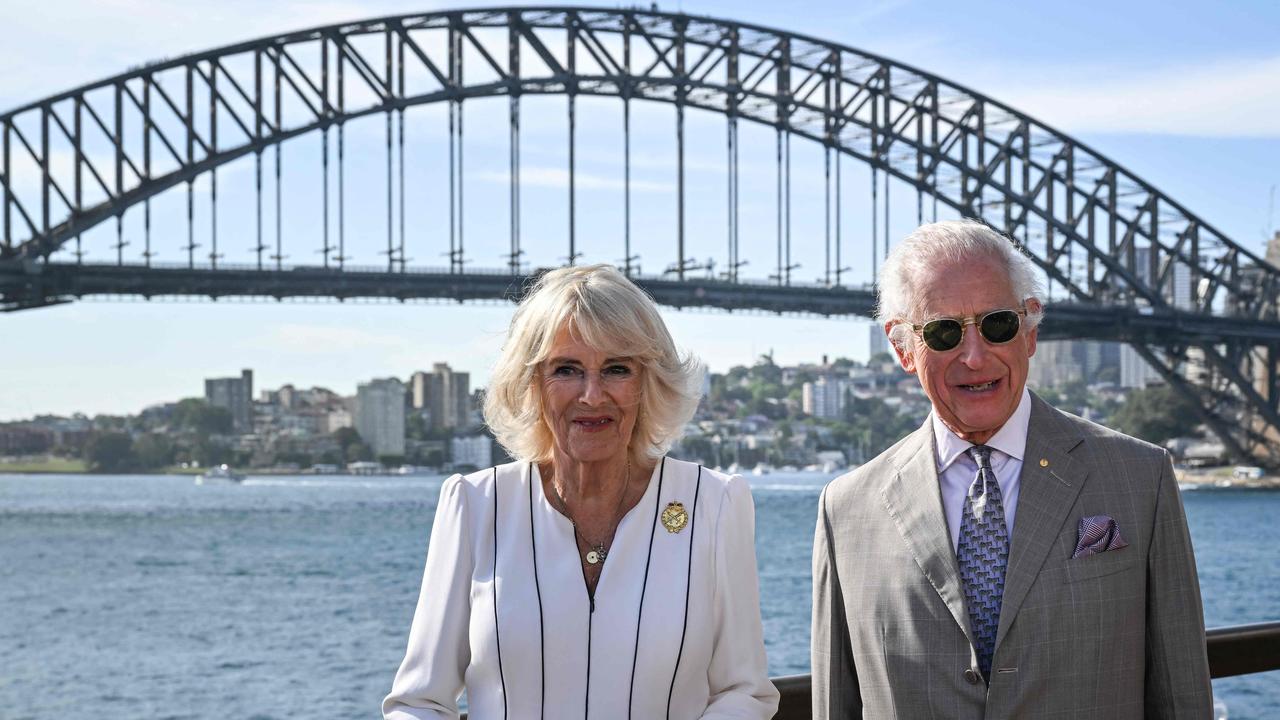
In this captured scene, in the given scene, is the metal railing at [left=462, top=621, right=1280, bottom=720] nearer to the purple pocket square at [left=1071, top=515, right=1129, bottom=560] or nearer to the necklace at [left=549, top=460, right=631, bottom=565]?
the necklace at [left=549, top=460, right=631, bottom=565]

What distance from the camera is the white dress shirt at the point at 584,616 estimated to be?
2623 millimetres

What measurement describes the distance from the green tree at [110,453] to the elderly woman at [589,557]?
72.7 metres

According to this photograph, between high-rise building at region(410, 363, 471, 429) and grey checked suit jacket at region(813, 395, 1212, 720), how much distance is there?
59.6 m

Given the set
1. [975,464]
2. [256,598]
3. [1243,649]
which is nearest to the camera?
[975,464]

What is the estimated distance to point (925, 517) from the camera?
8.11 ft

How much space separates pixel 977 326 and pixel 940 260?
12cm

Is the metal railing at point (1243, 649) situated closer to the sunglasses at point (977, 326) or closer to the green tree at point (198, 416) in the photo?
the sunglasses at point (977, 326)

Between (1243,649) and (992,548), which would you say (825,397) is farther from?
(992,548)

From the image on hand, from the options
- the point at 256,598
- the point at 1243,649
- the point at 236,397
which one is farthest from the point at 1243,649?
the point at 236,397

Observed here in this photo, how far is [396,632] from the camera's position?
1145 inches

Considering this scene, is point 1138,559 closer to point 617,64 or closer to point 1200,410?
point 617,64

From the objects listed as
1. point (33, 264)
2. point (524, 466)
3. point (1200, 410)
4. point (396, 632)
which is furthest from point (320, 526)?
point (524, 466)

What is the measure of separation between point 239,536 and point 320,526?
3.94 metres

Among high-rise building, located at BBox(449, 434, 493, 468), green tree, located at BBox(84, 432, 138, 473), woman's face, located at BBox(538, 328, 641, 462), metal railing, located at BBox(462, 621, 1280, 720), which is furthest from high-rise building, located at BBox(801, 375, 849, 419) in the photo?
woman's face, located at BBox(538, 328, 641, 462)
